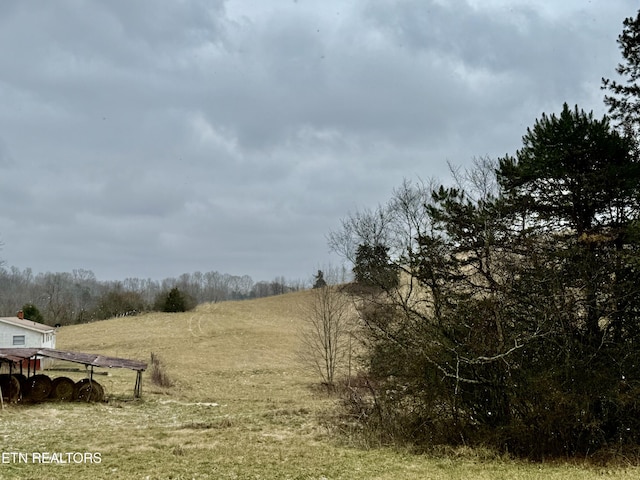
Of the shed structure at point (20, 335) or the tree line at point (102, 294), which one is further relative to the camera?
the tree line at point (102, 294)

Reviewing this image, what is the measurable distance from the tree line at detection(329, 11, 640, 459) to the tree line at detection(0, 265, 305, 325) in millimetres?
50800

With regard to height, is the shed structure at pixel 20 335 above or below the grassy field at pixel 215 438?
above

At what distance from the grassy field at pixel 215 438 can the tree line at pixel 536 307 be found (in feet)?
4.08

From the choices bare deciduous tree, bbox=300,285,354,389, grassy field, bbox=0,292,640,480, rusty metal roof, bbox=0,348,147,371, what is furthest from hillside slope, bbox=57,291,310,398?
bare deciduous tree, bbox=300,285,354,389

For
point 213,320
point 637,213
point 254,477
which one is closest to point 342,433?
point 254,477

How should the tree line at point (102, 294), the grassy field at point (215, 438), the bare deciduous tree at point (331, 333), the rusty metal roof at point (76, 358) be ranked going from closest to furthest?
the grassy field at point (215, 438) → the rusty metal roof at point (76, 358) → the bare deciduous tree at point (331, 333) → the tree line at point (102, 294)

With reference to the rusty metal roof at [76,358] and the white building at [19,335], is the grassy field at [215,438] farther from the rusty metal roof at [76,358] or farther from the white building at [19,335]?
the white building at [19,335]

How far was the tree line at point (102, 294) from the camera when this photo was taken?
71.6 m

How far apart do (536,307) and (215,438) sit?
9458mm

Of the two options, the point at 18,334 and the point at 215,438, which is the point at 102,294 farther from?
the point at 215,438

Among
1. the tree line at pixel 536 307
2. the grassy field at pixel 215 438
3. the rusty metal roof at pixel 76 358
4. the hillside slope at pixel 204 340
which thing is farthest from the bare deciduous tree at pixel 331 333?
the tree line at pixel 536 307

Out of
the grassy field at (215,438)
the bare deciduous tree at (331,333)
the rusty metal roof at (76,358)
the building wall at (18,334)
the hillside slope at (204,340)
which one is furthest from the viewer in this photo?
the hillside slope at (204,340)

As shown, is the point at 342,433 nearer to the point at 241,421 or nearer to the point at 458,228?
the point at 241,421

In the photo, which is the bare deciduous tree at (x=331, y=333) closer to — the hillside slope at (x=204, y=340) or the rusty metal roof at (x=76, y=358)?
the hillside slope at (x=204, y=340)
